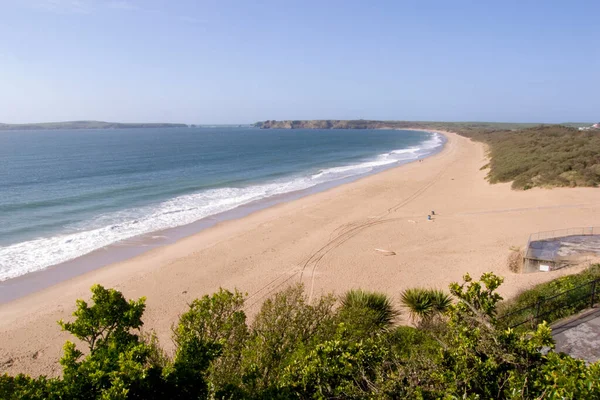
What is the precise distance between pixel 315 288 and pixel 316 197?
57.4 ft

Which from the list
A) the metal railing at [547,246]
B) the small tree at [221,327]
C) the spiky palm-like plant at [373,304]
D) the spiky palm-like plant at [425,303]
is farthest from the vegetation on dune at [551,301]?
the small tree at [221,327]

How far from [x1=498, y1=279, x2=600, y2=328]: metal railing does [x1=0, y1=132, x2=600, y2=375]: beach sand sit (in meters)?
2.54

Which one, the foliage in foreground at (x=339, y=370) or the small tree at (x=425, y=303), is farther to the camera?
the small tree at (x=425, y=303)

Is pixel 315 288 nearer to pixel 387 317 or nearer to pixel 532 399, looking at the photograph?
pixel 387 317

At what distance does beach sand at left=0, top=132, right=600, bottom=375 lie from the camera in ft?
43.8

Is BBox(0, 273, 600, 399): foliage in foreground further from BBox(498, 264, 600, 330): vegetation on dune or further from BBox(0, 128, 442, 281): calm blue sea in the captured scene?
BBox(0, 128, 442, 281): calm blue sea

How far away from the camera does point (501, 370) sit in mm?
4535

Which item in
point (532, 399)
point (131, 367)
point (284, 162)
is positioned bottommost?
point (284, 162)

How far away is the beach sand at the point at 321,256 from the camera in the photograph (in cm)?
1334

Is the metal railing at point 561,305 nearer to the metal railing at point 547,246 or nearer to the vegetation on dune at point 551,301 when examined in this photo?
the vegetation on dune at point 551,301

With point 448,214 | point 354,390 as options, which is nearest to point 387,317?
point 354,390

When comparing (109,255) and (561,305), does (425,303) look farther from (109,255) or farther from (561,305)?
(109,255)

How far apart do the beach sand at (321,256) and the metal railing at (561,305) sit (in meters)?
2.54

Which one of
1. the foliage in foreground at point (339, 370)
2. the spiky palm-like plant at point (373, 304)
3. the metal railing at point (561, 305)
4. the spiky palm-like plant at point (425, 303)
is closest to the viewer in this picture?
the foliage in foreground at point (339, 370)
